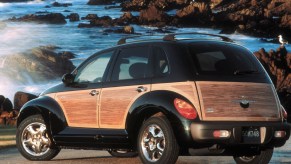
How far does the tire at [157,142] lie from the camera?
1027cm

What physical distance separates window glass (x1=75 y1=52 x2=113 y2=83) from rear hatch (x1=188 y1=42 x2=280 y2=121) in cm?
147

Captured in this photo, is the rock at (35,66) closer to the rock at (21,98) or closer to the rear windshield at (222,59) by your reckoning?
the rock at (21,98)

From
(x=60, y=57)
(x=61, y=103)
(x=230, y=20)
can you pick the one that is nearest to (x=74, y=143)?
(x=61, y=103)

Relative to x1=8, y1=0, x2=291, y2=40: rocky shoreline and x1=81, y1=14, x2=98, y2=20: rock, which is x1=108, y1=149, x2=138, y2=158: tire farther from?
x1=81, y1=14, x2=98, y2=20: rock

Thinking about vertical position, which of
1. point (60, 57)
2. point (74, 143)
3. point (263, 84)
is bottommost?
point (60, 57)

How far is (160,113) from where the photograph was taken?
10.5 m

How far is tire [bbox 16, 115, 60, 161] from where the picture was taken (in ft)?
41.2

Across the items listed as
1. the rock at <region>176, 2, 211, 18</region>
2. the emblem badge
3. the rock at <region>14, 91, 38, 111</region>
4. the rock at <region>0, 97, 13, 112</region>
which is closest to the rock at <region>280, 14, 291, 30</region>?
the rock at <region>176, 2, 211, 18</region>

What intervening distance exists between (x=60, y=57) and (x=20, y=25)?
67.0ft

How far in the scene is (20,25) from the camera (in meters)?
125

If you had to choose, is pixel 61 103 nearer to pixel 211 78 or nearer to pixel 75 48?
pixel 211 78

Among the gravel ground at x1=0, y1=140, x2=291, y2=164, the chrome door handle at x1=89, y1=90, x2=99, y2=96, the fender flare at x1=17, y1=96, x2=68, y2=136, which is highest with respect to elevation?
the chrome door handle at x1=89, y1=90, x2=99, y2=96

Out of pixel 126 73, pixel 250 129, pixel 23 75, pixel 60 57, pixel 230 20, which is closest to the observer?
pixel 250 129

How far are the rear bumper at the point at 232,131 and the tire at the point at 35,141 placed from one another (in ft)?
10.2
